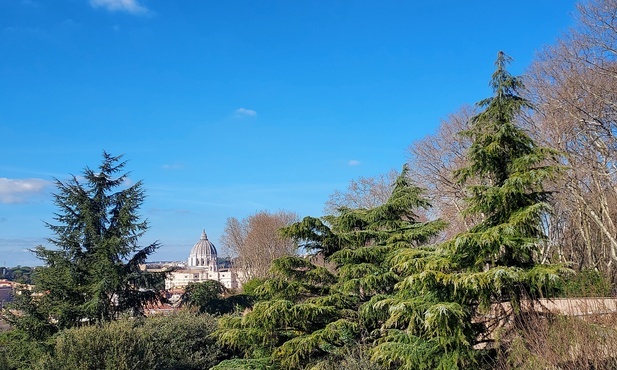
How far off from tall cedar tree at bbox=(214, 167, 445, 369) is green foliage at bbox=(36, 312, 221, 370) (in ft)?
5.62

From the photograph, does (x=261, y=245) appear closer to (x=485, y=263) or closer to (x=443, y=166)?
(x=443, y=166)

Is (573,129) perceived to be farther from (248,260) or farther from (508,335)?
(248,260)

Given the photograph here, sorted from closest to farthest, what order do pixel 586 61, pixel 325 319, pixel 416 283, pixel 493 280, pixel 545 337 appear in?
pixel 545 337
pixel 493 280
pixel 416 283
pixel 325 319
pixel 586 61

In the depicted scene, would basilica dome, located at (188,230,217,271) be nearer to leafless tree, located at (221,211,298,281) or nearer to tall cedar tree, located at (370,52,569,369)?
leafless tree, located at (221,211,298,281)

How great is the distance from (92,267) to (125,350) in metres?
8.77

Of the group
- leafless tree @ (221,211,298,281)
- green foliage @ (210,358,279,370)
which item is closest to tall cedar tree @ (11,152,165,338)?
green foliage @ (210,358,279,370)

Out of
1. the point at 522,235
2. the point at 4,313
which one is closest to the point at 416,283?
the point at 522,235

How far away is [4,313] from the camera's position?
18.2 metres

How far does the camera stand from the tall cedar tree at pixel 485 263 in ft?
24.4

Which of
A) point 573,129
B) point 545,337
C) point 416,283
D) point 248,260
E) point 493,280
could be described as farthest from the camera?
point 248,260

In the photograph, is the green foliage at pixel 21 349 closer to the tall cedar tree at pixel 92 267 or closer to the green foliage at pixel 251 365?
the tall cedar tree at pixel 92 267

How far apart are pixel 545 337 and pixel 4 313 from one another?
18.7 metres

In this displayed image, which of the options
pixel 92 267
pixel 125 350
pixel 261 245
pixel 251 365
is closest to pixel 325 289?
pixel 251 365

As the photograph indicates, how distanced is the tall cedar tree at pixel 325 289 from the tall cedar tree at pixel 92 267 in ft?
25.6
